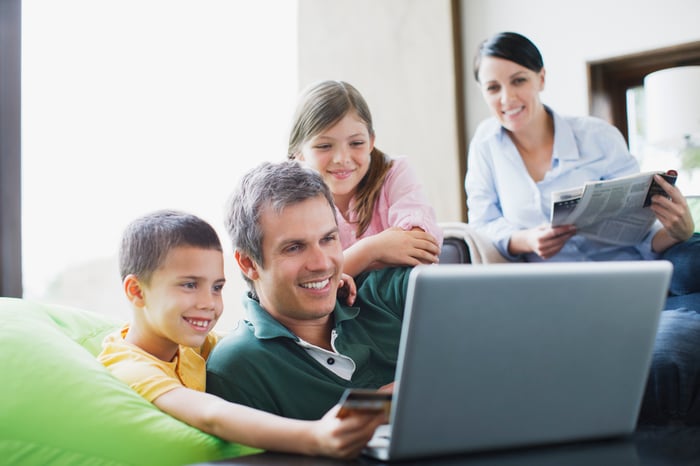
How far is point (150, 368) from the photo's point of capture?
3.89 feet

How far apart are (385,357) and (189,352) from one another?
343mm

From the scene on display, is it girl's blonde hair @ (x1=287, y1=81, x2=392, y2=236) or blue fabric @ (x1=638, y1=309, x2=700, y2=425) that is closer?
blue fabric @ (x1=638, y1=309, x2=700, y2=425)

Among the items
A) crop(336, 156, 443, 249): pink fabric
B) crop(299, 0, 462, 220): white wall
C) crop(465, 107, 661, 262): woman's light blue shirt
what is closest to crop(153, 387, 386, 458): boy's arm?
crop(336, 156, 443, 249): pink fabric

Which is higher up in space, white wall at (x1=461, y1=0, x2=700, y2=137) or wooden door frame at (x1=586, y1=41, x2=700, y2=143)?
white wall at (x1=461, y1=0, x2=700, y2=137)

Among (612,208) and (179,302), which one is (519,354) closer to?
(179,302)

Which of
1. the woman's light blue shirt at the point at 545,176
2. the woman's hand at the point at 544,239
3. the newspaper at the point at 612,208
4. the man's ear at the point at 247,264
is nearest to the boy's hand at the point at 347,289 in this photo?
the man's ear at the point at 247,264

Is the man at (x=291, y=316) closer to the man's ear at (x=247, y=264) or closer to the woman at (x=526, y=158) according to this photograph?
the man's ear at (x=247, y=264)

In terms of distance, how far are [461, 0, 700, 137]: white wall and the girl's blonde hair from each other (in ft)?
7.27

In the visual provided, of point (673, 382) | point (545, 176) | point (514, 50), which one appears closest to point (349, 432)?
point (673, 382)

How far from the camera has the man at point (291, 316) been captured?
117 cm

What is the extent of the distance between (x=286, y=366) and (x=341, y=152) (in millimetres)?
644

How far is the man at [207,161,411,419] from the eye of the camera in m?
1.17

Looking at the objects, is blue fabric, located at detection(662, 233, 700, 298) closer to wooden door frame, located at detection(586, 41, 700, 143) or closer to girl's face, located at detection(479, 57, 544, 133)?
girl's face, located at detection(479, 57, 544, 133)

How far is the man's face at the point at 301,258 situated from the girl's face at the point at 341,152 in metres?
0.46
